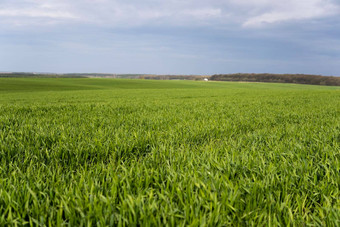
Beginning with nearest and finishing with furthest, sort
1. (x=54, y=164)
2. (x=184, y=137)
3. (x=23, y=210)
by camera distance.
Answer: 1. (x=23, y=210)
2. (x=54, y=164)
3. (x=184, y=137)

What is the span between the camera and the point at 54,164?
10.4 ft

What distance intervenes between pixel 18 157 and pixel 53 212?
1.83 metres

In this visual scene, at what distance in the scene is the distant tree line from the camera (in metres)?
118

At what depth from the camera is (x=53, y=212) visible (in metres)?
1.82


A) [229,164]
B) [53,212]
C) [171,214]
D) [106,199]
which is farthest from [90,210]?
[229,164]

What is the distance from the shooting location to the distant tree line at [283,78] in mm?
117569

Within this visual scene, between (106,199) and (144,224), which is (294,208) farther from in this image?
(106,199)

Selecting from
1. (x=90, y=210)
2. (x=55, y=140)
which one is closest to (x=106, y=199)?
(x=90, y=210)

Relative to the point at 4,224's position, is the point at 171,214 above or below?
above

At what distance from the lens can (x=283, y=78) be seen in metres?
134

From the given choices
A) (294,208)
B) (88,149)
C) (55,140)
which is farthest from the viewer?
(55,140)

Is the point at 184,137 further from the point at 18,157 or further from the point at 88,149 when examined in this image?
the point at 18,157

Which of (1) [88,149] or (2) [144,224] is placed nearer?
(2) [144,224]

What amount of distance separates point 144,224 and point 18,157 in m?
2.45
